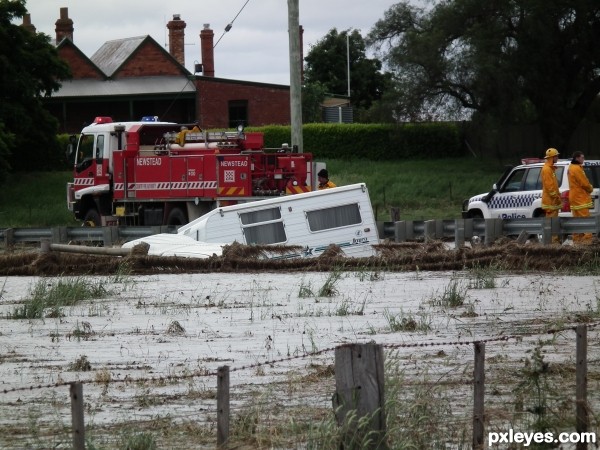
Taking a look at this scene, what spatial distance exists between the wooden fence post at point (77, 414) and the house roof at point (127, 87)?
51.8 m

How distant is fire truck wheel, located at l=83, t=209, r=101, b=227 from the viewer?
33.6 m

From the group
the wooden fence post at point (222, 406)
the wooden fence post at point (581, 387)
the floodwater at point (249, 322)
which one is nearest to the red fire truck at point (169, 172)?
the floodwater at point (249, 322)

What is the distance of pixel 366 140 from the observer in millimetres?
54031

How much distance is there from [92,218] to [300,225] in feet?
40.2

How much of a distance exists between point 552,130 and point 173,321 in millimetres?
34640

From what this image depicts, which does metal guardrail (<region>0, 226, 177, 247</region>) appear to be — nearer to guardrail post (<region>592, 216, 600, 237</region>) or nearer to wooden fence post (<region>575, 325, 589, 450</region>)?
guardrail post (<region>592, 216, 600, 237</region>)

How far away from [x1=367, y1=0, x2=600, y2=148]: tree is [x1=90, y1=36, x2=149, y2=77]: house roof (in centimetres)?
1742

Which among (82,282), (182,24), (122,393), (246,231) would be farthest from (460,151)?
(122,393)

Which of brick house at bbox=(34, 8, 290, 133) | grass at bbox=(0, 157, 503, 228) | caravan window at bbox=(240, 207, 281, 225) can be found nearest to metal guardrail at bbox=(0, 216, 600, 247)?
caravan window at bbox=(240, 207, 281, 225)

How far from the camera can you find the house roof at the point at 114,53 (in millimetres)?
62062

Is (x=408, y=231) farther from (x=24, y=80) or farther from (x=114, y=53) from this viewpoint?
(x=114, y=53)

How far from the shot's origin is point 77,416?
24.6ft

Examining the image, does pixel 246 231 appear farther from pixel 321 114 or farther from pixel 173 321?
pixel 321 114

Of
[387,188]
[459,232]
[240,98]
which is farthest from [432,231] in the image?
[240,98]
